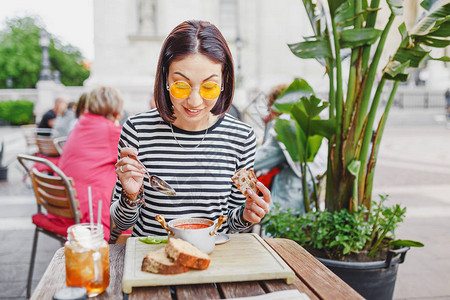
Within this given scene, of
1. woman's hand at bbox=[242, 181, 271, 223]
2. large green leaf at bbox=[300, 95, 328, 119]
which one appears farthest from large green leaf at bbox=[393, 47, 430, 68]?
woman's hand at bbox=[242, 181, 271, 223]

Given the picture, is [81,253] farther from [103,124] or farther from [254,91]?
[254,91]

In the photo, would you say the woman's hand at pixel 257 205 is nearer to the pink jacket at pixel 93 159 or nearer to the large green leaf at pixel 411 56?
the large green leaf at pixel 411 56

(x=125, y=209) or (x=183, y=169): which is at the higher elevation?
(x=183, y=169)

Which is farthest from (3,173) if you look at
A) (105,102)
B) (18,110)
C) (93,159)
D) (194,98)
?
(18,110)

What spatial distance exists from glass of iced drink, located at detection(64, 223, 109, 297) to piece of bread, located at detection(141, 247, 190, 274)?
4.5 inches

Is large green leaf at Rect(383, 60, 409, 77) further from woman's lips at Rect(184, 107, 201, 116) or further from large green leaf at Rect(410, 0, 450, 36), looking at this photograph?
woman's lips at Rect(184, 107, 201, 116)

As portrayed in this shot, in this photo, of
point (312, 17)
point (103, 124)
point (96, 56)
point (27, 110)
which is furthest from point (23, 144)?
point (312, 17)

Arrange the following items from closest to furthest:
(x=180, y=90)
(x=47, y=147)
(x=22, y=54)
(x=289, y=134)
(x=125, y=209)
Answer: (x=180, y=90) → (x=125, y=209) → (x=289, y=134) → (x=47, y=147) → (x=22, y=54)

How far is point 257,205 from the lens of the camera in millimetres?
1511

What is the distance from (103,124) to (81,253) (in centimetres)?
247

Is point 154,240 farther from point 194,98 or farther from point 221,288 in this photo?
point 194,98

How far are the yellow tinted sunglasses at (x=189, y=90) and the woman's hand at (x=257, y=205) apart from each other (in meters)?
0.35

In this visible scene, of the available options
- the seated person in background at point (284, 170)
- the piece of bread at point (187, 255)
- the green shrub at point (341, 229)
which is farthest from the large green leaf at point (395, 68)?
the piece of bread at point (187, 255)

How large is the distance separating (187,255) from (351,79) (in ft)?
5.21
